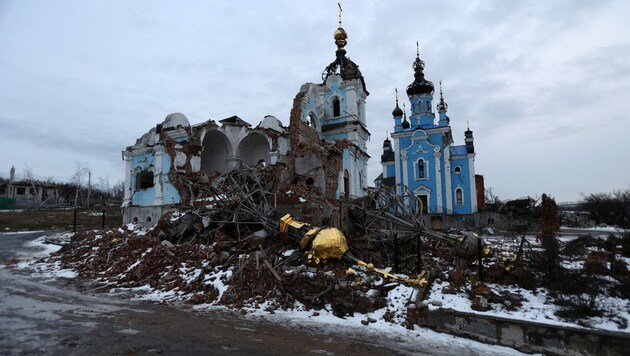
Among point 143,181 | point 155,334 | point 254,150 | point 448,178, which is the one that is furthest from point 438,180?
point 155,334

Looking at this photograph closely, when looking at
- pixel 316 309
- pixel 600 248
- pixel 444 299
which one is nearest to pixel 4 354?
pixel 316 309

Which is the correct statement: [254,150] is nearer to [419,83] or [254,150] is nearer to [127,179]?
[127,179]

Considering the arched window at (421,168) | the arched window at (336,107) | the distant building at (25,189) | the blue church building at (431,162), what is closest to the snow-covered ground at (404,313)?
the arched window at (336,107)

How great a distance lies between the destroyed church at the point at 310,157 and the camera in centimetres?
1816

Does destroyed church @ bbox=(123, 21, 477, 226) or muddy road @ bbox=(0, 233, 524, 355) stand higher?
destroyed church @ bbox=(123, 21, 477, 226)

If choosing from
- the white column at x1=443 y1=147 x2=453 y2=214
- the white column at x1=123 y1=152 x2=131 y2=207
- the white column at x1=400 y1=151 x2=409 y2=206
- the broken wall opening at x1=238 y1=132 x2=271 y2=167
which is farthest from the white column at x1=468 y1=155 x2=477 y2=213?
the white column at x1=123 y1=152 x2=131 y2=207

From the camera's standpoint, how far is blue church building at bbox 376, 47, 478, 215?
3450 cm

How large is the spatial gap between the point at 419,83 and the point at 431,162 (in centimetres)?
896

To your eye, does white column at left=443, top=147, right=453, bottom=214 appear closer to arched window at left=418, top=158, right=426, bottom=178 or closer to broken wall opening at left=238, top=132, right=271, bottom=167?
arched window at left=418, top=158, right=426, bottom=178

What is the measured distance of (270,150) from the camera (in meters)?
25.4

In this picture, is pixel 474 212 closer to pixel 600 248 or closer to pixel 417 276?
pixel 600 248

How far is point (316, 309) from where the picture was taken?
8.20m

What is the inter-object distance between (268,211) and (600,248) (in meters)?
10.2

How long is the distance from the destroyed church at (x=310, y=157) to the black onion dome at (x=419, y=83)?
4.14 meters
